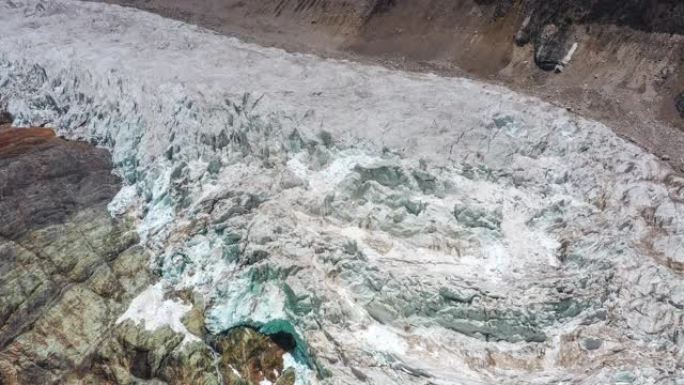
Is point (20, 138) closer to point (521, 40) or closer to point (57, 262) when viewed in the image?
point (57, 262)

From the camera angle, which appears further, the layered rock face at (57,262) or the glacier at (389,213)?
the layered rock face at (57,262)

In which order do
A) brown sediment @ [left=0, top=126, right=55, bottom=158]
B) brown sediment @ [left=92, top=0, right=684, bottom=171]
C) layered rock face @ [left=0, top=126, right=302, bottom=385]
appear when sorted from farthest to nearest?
brown sediment @ [left=92, top=0, right=684, bottom=171], brown sediment @ [left=0, top=126, right=55, bottom=158], layered rock face @ [left=0, top=126, right=302, bottom=385]

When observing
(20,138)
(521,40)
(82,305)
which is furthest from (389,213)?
(20,138)

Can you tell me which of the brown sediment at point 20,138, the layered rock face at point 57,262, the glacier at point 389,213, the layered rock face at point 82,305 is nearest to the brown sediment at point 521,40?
the glacier at point 389,213

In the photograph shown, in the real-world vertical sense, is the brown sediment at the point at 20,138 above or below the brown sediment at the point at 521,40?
below

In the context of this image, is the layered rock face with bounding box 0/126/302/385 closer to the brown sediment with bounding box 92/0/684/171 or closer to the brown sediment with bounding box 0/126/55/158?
the brown sediment with bounding box 0/126/55/158

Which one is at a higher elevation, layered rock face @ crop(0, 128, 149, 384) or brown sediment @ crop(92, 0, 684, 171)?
brown sediment @ crop(92, 0, 684, 171)

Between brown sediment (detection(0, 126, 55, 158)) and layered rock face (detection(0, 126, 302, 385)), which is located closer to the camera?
layered rock face (detection(0, 126, 302, 385))

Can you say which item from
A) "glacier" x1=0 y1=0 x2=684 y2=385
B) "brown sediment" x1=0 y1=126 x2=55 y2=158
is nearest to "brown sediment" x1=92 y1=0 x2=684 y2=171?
"glacier" x1=0 y1=0 x2=684 y2=385

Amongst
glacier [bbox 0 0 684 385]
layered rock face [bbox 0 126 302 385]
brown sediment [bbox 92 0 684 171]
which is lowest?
layered rock face [bbox 0 126 302 385]

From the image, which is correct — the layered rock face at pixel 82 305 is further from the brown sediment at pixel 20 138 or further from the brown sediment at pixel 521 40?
the brown sediment at pixel 521 40
